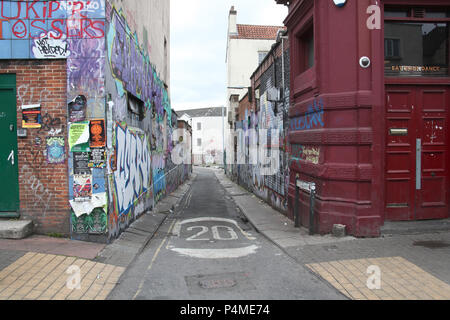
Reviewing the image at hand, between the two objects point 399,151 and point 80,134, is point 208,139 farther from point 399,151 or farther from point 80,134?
point 80,134

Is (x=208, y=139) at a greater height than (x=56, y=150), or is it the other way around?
(x=208, y=139)

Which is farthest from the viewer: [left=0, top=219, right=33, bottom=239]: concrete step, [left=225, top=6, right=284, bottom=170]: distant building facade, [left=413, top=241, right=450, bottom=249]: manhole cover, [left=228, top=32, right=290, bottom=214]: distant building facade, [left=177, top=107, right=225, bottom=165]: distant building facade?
[left=177, top=107, right=225, bottom=165]: distant building facade

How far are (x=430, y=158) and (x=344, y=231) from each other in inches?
95.5

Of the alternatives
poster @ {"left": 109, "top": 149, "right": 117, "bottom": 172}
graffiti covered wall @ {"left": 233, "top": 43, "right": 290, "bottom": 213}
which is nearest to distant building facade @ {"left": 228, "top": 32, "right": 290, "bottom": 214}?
graffiti covered wall @ {"left": 233, "top": 43, "right": 290, "bottom": 213}

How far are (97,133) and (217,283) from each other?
364 cm

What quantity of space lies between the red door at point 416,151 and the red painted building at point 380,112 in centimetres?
2

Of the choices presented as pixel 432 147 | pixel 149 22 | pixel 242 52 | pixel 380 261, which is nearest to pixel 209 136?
pixel 242 52

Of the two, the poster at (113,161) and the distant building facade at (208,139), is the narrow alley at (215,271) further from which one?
the distant building facade at (208,139)

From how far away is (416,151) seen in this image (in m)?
7.37

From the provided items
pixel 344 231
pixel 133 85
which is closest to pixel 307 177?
pixel 344 231

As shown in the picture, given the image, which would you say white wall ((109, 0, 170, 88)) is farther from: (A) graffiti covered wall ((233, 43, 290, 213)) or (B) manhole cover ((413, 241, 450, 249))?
(B) manhole cover ((413, 241, 450, 249))

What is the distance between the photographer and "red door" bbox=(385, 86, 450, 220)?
7.34 m

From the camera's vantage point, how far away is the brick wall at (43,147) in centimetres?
681

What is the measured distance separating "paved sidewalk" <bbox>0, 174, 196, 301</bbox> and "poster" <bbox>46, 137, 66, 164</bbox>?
1.49m
